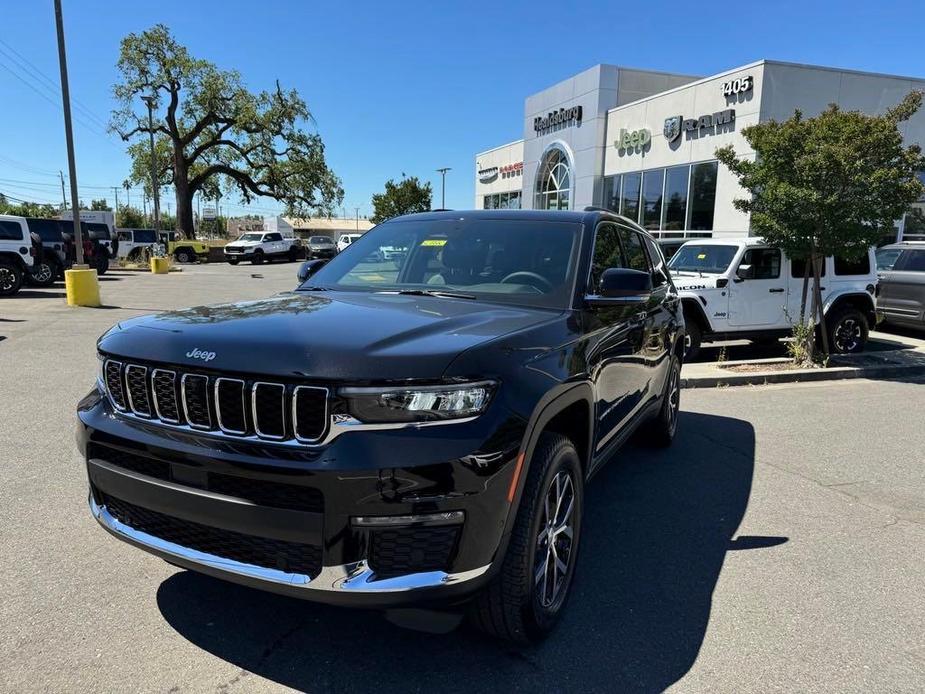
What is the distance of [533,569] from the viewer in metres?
A: 2.46

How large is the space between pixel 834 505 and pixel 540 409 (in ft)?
10.1

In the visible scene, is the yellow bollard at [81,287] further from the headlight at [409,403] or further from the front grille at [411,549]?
the front grille at [411,549]

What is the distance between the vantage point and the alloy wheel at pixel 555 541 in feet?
8.55

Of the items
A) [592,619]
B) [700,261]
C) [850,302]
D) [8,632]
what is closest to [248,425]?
[8,632]

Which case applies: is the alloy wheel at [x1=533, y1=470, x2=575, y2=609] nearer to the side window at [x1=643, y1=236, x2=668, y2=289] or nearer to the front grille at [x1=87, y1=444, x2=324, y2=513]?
the front grille at [x1=87, y1=444, x2=324, y2=513]

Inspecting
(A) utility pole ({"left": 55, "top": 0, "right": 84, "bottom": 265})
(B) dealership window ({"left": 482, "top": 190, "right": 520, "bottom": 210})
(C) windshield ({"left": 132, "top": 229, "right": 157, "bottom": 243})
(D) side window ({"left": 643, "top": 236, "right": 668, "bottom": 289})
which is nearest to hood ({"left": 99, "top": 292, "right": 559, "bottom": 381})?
(D) side window ({"left": 643, "top": 236, "right": 668, "bottom": 289})

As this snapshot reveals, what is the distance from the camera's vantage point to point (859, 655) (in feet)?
8.76

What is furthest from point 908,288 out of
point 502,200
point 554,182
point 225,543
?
point 502,200

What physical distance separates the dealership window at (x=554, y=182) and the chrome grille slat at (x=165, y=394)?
24.6m

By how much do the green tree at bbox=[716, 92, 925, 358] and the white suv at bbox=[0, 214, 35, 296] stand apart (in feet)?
54.2

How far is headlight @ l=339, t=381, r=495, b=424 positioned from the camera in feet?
6.83

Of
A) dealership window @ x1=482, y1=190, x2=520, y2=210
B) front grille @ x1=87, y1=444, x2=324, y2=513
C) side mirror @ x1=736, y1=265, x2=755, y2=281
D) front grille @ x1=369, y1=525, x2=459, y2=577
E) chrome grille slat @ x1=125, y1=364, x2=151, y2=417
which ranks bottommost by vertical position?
front grille @ x1=369, y1=525, x2=459, y2=577

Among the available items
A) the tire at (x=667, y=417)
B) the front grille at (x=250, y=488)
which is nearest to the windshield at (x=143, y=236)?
the tire at (x=667, y=417)

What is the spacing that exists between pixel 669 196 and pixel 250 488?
20384mm
